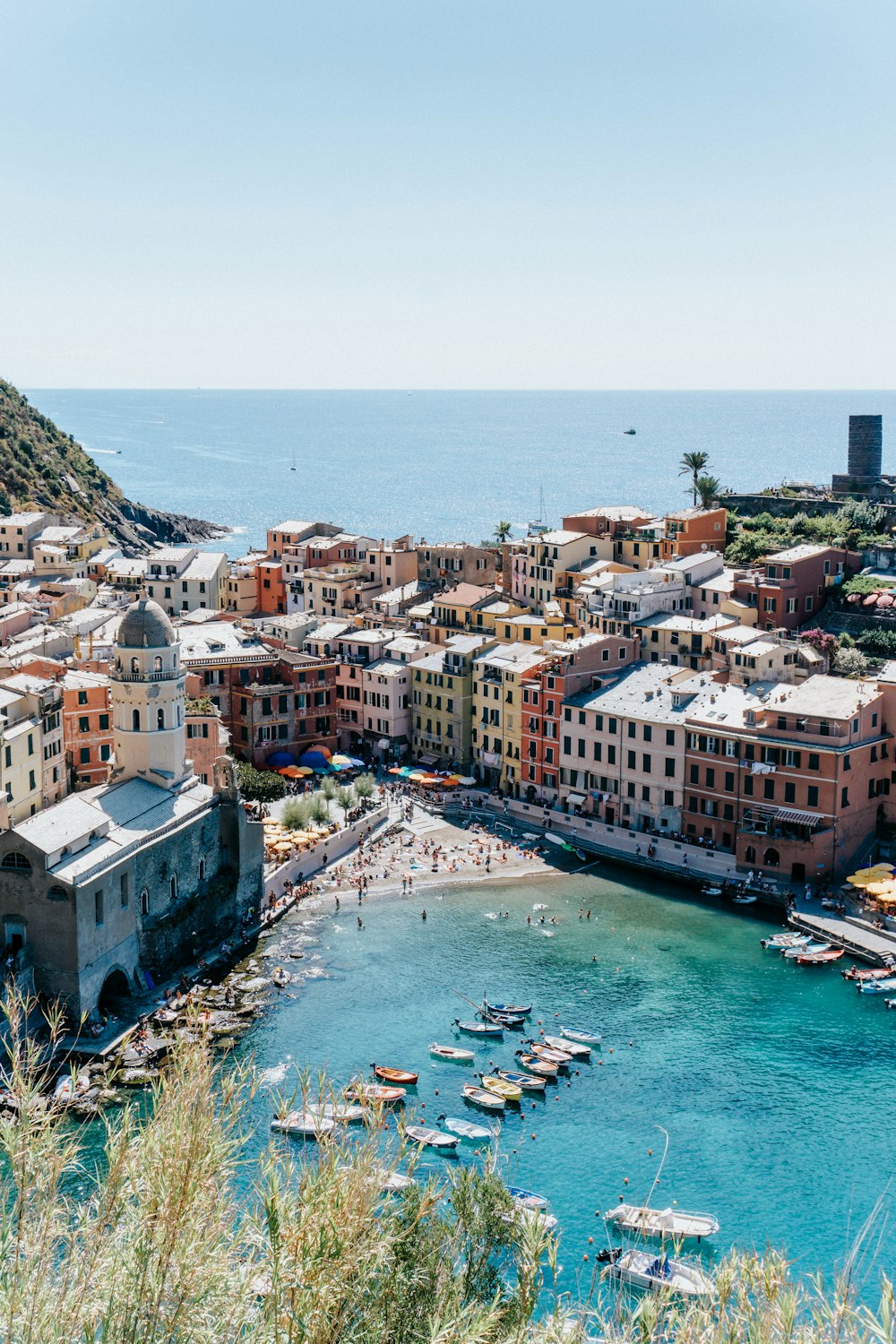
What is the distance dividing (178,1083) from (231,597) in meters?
94.0

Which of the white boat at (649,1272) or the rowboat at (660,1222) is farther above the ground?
the white boat at (649,1272)

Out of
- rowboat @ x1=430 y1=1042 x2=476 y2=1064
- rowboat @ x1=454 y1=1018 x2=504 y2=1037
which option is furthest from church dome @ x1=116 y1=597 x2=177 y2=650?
rowboat @ x1=430 y1=1042 x2=476 y2=1064

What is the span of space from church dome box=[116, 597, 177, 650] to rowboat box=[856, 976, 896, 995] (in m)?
32.3

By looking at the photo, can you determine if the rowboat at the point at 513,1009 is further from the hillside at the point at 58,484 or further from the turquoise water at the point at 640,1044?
the hillside at the point at 58,484

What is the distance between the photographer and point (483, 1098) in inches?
1948

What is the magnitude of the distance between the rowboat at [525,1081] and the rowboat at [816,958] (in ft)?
49.4

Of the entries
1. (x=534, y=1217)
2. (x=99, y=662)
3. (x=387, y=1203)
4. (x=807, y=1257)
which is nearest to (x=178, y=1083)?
(x=387, y=1203)

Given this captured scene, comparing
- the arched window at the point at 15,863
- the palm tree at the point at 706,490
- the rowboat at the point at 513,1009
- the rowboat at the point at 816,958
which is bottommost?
the rowboat at the point at 513,1009

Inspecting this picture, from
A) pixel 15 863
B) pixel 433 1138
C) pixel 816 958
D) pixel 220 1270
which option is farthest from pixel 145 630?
pixel 220 1270

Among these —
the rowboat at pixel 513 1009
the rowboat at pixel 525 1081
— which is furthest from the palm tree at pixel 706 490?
the rowboat at pixel 525 1081

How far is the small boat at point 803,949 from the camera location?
61.1 m

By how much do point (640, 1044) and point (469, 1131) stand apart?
9.38 meters

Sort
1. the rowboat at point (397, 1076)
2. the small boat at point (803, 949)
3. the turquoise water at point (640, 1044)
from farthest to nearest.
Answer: the small boat at point (803, 949) → the rowboat at point (397, 1076) → the turquoise water at point (640, 1044)

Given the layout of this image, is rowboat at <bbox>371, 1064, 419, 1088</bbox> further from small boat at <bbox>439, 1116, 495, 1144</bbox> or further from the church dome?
the church dome
